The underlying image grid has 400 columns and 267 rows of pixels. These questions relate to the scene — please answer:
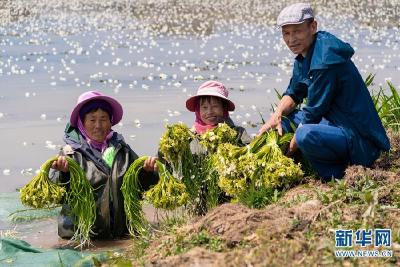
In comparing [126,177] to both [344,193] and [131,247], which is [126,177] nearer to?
[131,247]

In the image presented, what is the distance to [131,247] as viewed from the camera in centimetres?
564

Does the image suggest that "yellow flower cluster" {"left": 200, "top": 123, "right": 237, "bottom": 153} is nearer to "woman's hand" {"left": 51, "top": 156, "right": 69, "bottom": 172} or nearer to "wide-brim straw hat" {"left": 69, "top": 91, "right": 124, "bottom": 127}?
"wide-brim straw hat" {"left": 69, "top": 91, "right": 124, "bottom": 127}

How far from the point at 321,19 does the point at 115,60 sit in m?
8.90

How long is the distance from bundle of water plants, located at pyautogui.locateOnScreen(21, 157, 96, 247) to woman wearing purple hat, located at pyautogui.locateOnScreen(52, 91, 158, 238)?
0.30 ft

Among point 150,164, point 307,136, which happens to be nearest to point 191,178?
point 150,164

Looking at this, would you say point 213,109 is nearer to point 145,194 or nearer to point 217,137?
point 217,137

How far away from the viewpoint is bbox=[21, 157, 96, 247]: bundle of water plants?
5789 mm

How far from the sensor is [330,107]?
6012 millimetres

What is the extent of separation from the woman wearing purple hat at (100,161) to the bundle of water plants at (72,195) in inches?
3.6

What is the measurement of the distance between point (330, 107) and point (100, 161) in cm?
183

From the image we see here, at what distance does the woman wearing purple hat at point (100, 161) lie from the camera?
20.2 ft

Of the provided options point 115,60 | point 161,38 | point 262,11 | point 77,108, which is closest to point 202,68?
point 115,60

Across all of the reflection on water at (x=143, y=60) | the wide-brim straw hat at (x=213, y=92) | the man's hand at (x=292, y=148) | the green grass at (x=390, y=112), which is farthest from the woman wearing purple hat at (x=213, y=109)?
the reflection on water at (x=143, y=60)

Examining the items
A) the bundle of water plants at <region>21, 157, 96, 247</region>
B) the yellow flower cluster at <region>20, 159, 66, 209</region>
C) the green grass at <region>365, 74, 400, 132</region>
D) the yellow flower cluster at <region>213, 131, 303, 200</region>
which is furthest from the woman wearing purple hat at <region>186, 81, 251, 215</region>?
the green grass at <region>365, 74, 400, 132</region>
